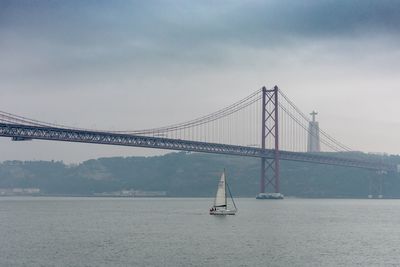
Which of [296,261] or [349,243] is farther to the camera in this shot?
[349,243]

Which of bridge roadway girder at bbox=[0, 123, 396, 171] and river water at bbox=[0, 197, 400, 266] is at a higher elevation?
bridge roadway girder at bbox=[0, 123, 396, 171]

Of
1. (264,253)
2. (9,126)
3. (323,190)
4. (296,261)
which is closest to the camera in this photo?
(296,261)

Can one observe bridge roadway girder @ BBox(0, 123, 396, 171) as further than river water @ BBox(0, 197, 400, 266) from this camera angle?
Yes

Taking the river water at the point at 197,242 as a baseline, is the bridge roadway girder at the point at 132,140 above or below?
above

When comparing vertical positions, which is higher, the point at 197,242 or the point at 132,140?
the point at 132,140

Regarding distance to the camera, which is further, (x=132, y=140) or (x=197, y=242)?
(x=132, y=140)

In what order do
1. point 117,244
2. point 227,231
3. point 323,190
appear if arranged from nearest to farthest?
point 117,244
point 227,231
point 323,190

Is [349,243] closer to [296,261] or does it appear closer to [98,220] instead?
[296,261]

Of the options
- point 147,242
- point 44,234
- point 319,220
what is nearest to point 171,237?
point 147,242

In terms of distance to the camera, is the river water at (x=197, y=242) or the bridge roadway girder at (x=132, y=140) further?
the bridge roadway girder at (x=132, y=140)

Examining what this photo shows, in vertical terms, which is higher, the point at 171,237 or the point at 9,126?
the point at 9,126
